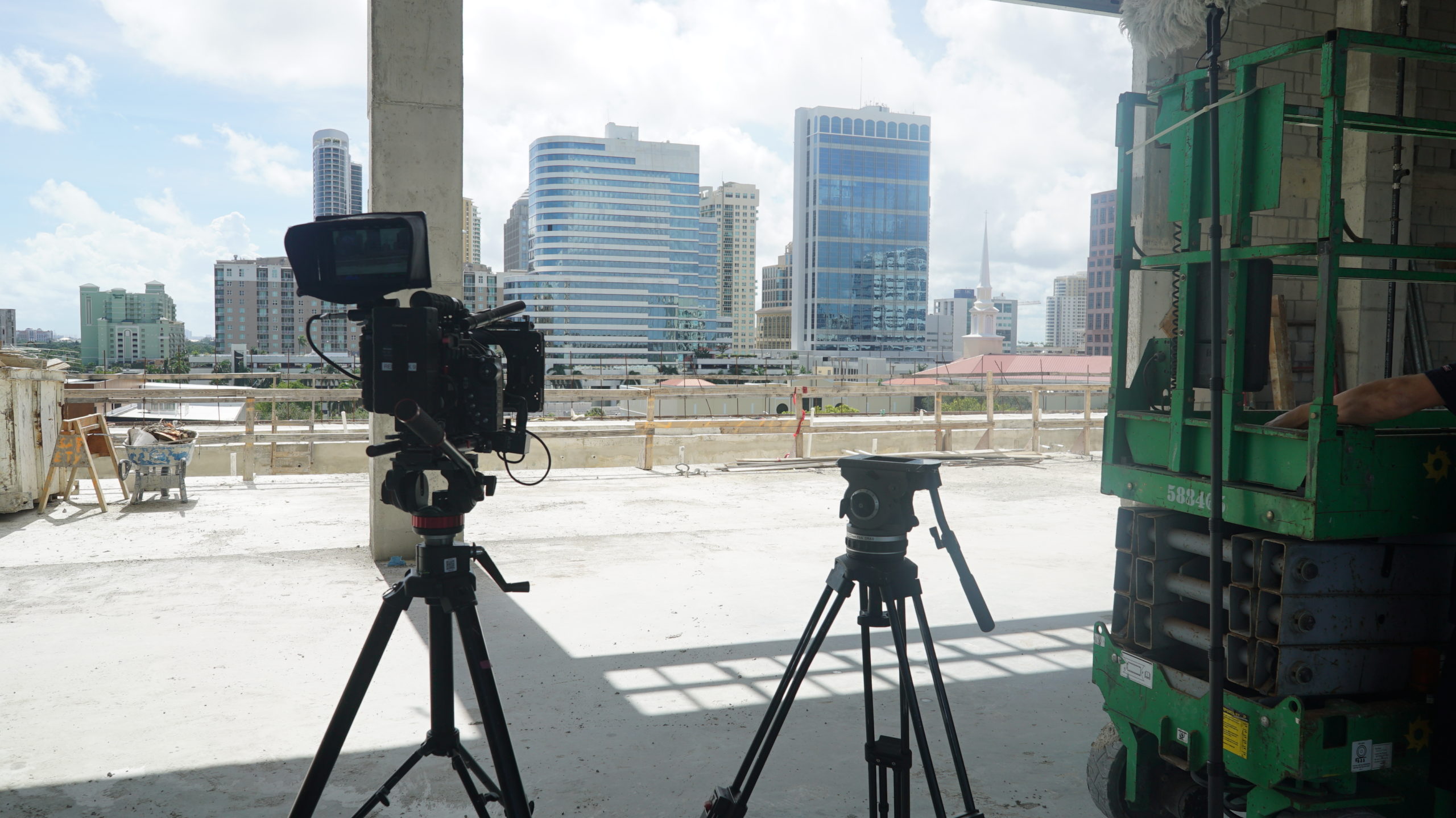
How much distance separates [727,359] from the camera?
93188mm

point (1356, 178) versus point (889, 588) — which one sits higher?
point (1356, 178)

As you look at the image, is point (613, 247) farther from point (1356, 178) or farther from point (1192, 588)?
point (1192, 588)

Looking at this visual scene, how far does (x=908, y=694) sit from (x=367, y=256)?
1871mm

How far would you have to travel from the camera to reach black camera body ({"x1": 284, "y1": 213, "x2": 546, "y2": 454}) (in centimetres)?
257

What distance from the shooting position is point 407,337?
257 cm

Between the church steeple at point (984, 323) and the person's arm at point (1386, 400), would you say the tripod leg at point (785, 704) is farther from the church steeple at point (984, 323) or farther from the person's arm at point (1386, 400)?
the church steeple at point (984, 323)

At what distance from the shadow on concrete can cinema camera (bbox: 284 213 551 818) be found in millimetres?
654

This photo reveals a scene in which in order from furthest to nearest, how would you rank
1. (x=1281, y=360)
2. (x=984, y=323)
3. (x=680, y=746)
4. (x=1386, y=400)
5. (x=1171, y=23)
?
(x=984, y=323)
(x=1281, y=360)
(x=680, y=746)
(x=1171, y=23)
(x=1386, y=400)

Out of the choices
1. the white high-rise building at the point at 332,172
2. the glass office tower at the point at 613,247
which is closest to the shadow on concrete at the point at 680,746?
the glass office tower at the point at 613,247

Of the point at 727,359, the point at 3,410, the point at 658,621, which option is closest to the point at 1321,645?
the point at 658,621

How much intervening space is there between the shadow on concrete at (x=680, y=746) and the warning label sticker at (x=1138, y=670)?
71cm

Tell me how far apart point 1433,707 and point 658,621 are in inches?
152

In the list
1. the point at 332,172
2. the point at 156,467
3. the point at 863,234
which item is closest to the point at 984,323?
the point at 863,234

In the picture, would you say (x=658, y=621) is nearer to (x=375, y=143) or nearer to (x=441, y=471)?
(x=441, y=471)
